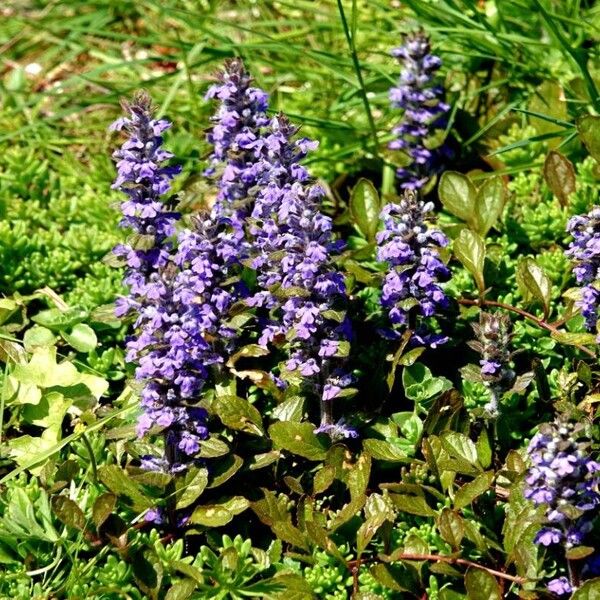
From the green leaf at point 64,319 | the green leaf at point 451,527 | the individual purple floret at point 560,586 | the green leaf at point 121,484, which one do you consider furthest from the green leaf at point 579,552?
the green leaf at point 64,319

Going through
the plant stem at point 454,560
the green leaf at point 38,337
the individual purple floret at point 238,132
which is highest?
the individual purple floret at point 238,132

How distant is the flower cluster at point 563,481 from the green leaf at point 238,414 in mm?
937

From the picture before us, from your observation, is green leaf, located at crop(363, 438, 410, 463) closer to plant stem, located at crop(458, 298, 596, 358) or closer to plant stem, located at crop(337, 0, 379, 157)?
plant stem, located at crop(458, 298, 596, 358)

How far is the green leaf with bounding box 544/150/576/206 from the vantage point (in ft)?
13.5

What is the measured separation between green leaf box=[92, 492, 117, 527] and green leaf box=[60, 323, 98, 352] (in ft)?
2.91

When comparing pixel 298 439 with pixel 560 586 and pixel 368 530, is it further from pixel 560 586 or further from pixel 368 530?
pixel 560 586

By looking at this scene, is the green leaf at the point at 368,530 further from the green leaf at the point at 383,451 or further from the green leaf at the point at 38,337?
the green leaf at the point at 38,337

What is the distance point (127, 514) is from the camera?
11.2 feet

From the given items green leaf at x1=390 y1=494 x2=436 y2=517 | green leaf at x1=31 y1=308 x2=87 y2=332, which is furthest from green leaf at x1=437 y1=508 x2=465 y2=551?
green leaf at x1=31 y1=308 x2=87 y2=332

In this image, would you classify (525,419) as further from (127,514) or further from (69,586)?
(69,586)

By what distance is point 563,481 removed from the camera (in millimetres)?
2746

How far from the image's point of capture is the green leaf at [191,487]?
3209 mm

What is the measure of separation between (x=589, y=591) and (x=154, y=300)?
1.49 meters

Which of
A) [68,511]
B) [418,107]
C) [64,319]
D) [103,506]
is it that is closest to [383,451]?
[103,506]
